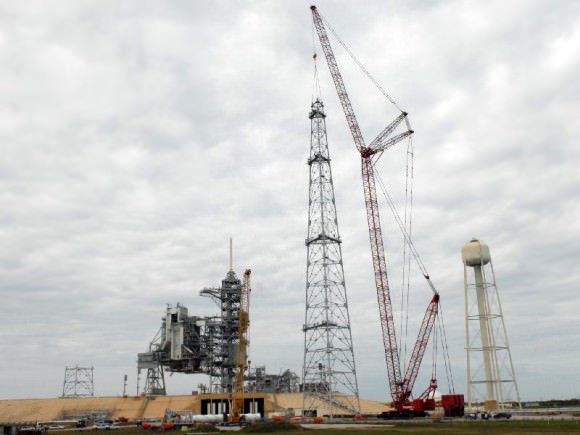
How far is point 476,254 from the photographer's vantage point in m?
126

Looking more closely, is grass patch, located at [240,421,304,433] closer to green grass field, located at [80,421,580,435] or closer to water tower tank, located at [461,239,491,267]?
green grass field, located at [80,421,580,435]

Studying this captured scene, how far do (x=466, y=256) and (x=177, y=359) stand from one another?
7875 centimetres

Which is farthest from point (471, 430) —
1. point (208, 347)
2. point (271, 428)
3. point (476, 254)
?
point (208, 347)

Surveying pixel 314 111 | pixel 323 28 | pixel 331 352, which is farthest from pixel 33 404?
pixel 323 28

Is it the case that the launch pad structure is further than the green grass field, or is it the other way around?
the launch pad structure

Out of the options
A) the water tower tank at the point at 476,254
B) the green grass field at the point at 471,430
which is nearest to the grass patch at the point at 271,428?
the green grass field at the point at 471,430

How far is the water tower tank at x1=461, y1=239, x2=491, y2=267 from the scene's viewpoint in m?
126

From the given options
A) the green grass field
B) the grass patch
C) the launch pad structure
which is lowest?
the green grass field

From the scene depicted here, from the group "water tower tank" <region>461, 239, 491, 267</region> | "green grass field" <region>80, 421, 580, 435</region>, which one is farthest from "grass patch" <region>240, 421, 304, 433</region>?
"water tower tank" <region>461, 239, 491, 267</region>

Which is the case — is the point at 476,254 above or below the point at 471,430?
above

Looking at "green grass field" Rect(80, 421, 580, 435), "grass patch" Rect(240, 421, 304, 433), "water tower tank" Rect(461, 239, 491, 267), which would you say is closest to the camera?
"green grass field" Rect(80, 421, 580, 435)

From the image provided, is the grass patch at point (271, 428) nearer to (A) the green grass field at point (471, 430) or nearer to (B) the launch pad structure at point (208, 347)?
(A) the green grass field at point (471, 430)

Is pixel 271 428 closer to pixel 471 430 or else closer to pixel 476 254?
pixel 471 430

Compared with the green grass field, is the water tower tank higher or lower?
higher
